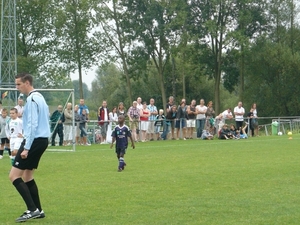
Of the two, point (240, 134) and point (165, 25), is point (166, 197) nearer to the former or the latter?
point (240, 134)

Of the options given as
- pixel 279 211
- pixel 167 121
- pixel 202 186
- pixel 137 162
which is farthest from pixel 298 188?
pixel 167 121

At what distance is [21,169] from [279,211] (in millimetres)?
3557

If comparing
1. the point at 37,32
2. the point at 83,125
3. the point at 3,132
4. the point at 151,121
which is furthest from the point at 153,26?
the point at 3,132

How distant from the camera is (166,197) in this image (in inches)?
424

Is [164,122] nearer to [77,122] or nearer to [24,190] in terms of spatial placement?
[77,122]

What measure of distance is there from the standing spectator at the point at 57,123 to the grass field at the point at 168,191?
692 centimetres

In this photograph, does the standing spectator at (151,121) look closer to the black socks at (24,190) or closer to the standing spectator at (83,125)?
the standing spectator at (83,125)

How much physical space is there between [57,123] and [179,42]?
3073 cm

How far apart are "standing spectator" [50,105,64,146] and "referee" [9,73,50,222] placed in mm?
16455

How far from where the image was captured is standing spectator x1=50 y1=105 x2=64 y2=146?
84.9ft

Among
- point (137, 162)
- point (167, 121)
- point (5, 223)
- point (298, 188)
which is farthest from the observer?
point (167, 121)

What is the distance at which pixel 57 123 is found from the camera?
25.8 metres

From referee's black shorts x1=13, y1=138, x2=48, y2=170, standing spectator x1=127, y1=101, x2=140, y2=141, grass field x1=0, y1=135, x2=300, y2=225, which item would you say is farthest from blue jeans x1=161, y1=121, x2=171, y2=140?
referee's black shorts x1=13, y1=138, x2=48, y2=170

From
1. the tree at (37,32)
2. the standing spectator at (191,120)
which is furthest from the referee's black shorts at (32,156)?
the tree at (37,32)
